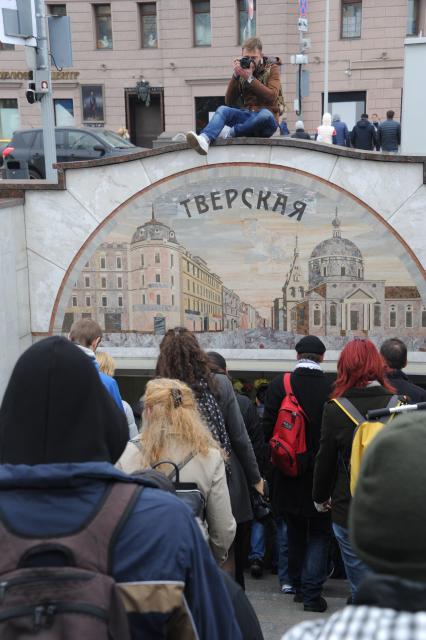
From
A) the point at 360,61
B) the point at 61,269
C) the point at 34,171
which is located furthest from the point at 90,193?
the point at 360,61

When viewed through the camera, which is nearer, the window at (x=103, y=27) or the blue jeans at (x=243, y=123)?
the blue jeans at (x=243, y=123)

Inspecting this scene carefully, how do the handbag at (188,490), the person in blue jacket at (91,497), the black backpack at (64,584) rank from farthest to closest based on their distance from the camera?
the handbag at (188,490), the person in blue jacket at (91,497), the black backpack at (64,584)

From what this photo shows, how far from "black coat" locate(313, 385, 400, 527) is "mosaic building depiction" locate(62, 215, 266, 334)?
3.30 meters

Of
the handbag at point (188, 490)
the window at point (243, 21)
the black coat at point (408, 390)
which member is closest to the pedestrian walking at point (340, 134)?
the window at point (243, 21)

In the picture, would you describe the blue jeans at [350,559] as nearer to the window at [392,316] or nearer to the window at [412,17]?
the window at [392,316]

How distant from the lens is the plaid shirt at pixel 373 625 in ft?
4.42

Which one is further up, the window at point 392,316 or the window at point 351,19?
the window at point 351,19

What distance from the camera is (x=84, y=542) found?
1760 mm

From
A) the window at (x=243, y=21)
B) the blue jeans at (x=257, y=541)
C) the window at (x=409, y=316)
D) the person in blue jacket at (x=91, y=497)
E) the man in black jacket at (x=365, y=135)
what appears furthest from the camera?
the window at (x=243, y=21)

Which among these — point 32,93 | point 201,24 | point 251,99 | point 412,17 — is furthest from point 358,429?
point 201,24

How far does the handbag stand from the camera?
3.14 meters

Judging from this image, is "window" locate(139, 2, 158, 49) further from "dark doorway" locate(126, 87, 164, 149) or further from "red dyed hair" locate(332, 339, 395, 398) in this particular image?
"red dyed hair" locate(332, 339, 395, 398)

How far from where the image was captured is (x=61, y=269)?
25.3ft

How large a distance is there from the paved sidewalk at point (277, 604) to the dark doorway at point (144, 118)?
27.2 m
